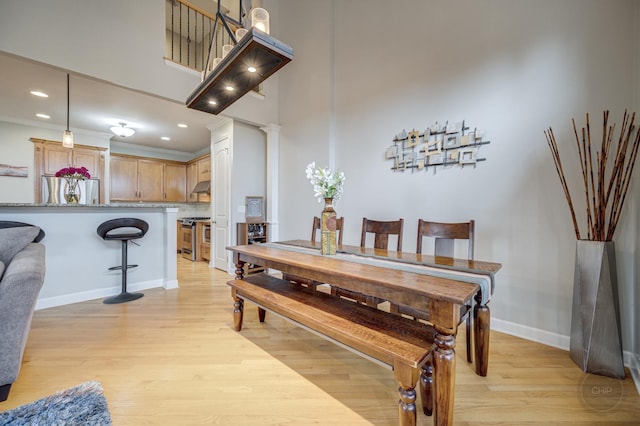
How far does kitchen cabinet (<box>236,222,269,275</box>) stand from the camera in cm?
407

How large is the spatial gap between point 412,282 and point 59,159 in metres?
6.99

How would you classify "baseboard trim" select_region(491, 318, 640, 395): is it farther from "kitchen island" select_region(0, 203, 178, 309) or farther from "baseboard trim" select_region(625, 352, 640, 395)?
"kitchen island" select_region(0, 203, 178, 309)

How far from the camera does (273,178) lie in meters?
4.27

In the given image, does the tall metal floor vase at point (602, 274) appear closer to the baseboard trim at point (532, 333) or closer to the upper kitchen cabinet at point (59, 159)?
the baseboard trim at point (532, 333)

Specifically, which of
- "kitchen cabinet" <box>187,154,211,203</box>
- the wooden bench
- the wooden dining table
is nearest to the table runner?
the wooden dining table

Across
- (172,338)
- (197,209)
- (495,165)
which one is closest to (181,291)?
(172,338)

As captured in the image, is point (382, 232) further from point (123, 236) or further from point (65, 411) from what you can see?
point (123, 236)

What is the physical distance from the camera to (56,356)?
1.81m

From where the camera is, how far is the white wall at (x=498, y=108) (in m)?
1.85

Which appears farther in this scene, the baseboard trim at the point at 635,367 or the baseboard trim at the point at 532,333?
the baseboard trim at the point at 532,333

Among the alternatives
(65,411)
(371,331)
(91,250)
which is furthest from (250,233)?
(371,331)

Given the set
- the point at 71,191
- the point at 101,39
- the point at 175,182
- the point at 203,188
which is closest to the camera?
the point at 101,39

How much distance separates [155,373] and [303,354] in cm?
98

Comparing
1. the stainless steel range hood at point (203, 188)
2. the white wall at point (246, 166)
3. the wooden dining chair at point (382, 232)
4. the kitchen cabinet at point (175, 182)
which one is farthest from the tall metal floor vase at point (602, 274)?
the kitchen cabinet at point (175, 182)
